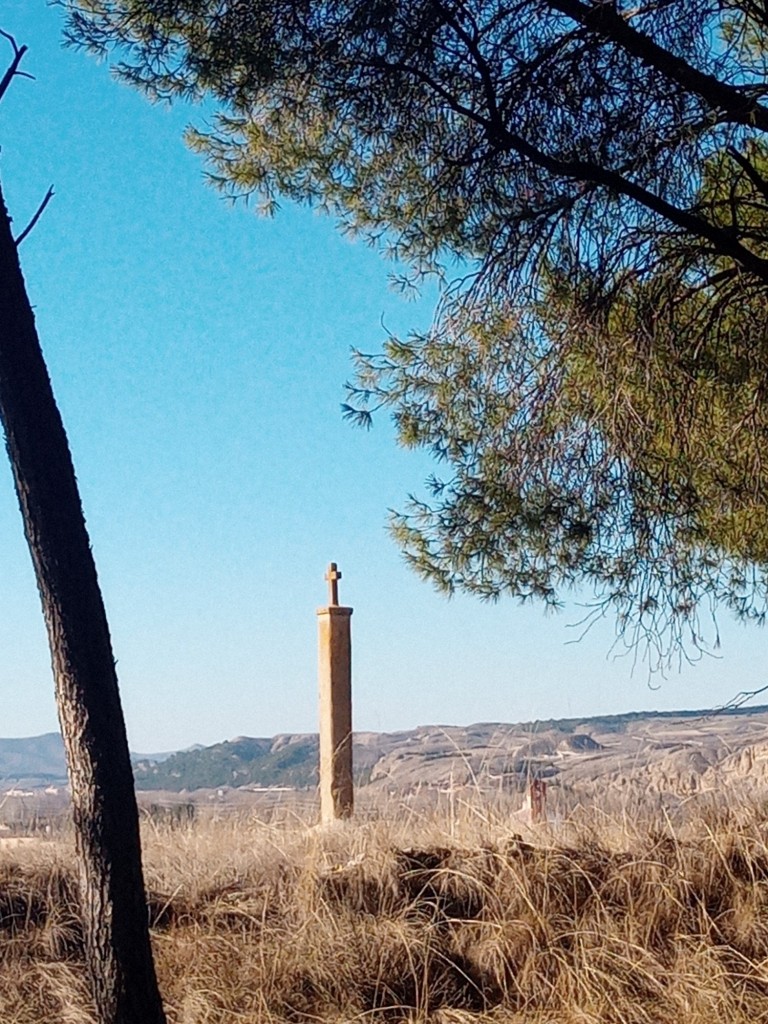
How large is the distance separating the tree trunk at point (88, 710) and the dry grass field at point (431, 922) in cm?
96

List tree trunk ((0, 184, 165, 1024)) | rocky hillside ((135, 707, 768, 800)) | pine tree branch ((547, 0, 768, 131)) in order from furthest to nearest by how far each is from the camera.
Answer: rocky hillside ((135, 707, 768, 800))
pine tree branch ((547, 0, 768, 131))
tree trunk ((0, 184, 165, 1024))

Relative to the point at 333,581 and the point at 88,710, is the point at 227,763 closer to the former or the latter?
the point at 333,581

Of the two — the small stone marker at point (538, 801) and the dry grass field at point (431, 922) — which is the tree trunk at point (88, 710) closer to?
the dry grass field at point (431, 922)

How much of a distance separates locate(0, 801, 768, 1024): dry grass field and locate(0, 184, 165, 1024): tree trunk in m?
0.96

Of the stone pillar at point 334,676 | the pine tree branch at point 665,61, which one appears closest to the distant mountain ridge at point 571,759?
the stone pillar at point 334,676

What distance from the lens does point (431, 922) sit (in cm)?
590

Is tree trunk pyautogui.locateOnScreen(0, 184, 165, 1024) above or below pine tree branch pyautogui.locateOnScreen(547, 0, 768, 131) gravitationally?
below

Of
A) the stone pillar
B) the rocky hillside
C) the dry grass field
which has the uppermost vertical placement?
the stone pillar

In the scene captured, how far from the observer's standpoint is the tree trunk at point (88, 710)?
414cm

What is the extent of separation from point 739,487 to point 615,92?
7.01ft

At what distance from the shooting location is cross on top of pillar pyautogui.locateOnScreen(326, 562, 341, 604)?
9.01m

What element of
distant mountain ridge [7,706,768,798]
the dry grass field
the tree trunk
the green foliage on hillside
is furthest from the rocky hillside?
the green foliage on hillside

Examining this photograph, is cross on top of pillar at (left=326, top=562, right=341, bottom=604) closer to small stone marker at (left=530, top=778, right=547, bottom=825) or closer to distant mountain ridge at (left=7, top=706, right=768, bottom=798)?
distant mountain ridge at (left=7, top=706, right=768, bottom=798)

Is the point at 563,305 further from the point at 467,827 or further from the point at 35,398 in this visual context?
the point at 35,398
